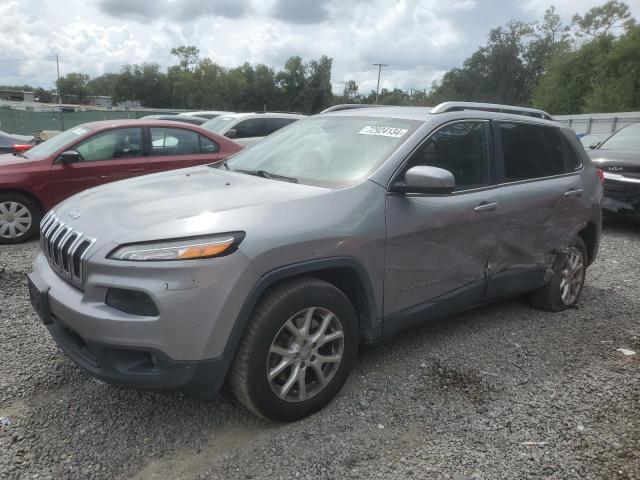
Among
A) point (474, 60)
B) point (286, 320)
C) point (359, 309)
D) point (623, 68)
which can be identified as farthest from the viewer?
point (474, 60)

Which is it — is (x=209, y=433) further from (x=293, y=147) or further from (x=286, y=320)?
(x=293, y=147)

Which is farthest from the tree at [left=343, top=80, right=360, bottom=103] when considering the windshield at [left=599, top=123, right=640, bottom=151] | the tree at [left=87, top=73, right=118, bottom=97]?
the windshield at [left=599, top=123, right=640, bottom=151]

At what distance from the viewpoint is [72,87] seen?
4237 inches

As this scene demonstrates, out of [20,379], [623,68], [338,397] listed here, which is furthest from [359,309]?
[623,68]

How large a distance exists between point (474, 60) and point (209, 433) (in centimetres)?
7813

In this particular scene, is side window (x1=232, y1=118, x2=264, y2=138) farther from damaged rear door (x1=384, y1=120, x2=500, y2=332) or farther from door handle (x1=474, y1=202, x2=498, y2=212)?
door handle (x1=474, y1=202, x2=498, y2=212)

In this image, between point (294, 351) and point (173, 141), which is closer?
point (294, 351)

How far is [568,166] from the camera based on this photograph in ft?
14.4

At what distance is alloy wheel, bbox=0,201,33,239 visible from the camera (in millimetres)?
6145

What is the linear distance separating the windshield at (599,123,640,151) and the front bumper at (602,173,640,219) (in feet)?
3.60

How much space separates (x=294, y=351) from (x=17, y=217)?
5.07 meters

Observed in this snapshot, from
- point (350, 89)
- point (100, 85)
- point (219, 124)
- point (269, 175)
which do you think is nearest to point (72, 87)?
point (100, 85)

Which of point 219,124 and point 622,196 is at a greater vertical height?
point 219,124

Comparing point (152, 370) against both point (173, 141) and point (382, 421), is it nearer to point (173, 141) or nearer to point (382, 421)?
point (382, 421)
